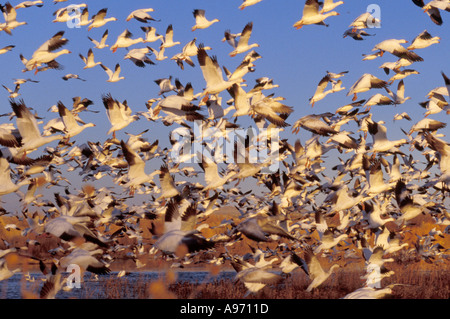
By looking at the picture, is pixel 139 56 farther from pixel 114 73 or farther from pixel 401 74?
pixel 401 74

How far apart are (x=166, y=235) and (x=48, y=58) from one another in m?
6.09

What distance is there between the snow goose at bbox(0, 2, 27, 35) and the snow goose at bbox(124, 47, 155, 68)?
2651 mm

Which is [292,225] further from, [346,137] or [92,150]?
[92,150]

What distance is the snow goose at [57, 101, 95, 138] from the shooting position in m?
10.5

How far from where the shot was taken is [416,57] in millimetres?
11117

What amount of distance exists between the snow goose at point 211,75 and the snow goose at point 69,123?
108 inches

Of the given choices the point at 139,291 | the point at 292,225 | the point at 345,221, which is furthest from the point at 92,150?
the point at 345,221

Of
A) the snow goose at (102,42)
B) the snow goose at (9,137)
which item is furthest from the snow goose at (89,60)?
the snow goose at (9,137)

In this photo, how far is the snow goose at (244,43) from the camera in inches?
465

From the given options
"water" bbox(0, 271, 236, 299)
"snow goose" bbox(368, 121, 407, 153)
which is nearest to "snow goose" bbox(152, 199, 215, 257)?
"snow goose" bbox(368, 121, 407, 153)

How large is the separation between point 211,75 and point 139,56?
484cm

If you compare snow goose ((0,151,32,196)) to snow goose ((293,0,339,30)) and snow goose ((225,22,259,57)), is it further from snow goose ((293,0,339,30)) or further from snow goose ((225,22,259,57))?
snow goose ((293,0,339,30))

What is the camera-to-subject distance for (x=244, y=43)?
12305mm

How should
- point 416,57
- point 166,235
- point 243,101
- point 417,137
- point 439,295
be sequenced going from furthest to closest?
1. point 439,295
2. point 417,137
3. point 416,57
4. point 243,101
5. point 166,235
